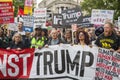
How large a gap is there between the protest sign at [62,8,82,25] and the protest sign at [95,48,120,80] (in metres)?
2.99

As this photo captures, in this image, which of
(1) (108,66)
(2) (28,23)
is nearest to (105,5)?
(2) (28,23)


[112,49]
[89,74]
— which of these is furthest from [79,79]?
[112,49]

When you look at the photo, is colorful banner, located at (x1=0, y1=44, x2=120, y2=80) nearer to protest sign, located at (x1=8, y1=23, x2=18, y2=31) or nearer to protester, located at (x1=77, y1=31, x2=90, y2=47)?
protester, located at (x1=77, y1=31, x2=90, y2=47)

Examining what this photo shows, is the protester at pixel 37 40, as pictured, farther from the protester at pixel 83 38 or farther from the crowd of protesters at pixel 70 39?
the protester at pixel 83 38

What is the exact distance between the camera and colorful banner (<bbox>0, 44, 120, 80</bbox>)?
11375 millimetres

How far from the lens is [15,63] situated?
11875mm

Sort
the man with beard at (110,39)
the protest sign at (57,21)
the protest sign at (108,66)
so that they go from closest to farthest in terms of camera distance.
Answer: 1. the protest sign at (108,66)
2. the man with beard at (110,39)
3. the protest sign at (57,21)

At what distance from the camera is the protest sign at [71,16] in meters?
14.3

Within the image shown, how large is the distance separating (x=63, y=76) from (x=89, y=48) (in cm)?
87

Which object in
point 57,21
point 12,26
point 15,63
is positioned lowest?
point 12,26

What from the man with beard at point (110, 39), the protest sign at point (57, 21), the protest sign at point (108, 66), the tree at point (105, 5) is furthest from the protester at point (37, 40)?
the tree at point (105, 5)

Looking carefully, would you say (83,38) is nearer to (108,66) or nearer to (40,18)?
(108,66)

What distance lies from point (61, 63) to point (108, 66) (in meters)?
Answer: 1.10

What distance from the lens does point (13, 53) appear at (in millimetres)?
11945
